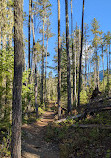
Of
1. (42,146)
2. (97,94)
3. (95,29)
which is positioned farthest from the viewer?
(95,29)

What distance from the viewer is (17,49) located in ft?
15.6

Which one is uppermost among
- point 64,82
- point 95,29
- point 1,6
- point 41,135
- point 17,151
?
point 95,29

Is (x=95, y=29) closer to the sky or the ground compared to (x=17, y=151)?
closer to the sky

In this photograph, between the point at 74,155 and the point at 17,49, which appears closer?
the point at 17,49

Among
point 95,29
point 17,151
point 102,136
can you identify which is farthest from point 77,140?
point 95,29

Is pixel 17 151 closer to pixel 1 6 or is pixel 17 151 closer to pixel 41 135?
pixel 41 135

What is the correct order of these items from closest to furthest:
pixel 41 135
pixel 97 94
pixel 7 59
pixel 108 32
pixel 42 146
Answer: pixel 7 59 → pixel 42 146 → pixel 41 135 → pixel 97 94 → pixel 108 32

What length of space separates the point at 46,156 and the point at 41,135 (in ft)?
9.79

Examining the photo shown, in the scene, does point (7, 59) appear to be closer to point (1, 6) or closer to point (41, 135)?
point (1, 6)

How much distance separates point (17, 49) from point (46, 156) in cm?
531

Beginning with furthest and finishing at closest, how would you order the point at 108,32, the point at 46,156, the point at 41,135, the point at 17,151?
1. the point at 108,32
2. the point at 41,135
3. the point at 46,156
4. the point at 17,151

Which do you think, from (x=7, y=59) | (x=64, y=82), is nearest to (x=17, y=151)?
(x=7, y=59)

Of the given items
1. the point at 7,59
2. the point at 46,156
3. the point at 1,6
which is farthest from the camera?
the point at 7,59

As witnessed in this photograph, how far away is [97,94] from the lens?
660 inches
